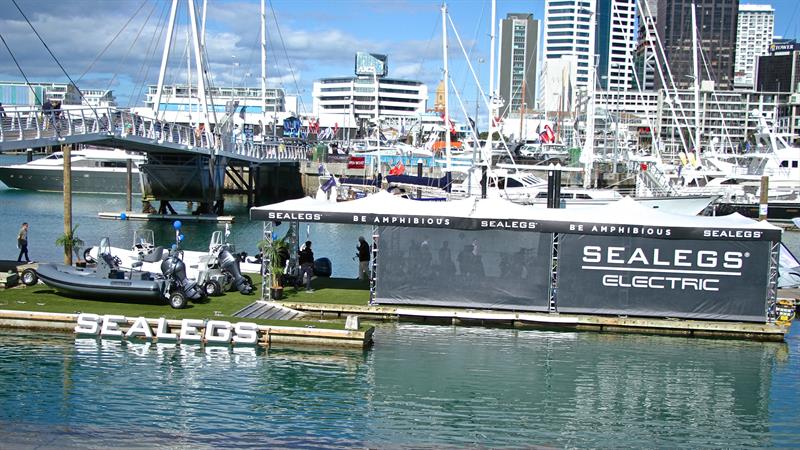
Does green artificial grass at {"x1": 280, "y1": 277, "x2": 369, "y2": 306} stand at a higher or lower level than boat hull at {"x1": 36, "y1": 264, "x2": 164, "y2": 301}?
lower

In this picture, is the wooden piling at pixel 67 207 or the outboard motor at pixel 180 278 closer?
the outboard motor at pixel 180 278

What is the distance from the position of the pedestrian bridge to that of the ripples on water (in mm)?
19987

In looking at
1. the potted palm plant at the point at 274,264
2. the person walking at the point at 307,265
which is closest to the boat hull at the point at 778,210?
the person walking at the point at 307,265

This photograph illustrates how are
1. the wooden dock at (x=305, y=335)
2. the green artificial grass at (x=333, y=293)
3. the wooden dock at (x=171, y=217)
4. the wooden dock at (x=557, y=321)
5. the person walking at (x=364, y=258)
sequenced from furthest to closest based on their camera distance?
1. the wooden dock at (x=171, y=217)
2. the person walking at (x=364, y=258)
3. the green artificial grass at (x=333, y=293)
4. the wooden dock at (x=557, y=321)
5. the wooden dock at (x=305, y=335)

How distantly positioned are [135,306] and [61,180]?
75648 millimetres

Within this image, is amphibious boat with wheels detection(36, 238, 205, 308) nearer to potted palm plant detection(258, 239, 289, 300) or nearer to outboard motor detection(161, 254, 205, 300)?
outboard motor detection(161, 254, 205, 300)

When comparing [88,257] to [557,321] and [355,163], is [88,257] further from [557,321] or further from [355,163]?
[355,163]

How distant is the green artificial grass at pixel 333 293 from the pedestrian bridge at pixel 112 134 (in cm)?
1600

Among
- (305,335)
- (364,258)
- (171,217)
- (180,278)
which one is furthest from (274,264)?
(171,217)

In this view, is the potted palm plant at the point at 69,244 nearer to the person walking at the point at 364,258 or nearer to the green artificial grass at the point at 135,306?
the green artificial grass at the point at 135,306

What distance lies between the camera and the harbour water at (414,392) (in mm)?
16641

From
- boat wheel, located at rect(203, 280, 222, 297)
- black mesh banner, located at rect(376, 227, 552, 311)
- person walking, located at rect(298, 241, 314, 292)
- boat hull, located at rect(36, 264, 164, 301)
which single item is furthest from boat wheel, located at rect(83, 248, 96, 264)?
black mesh banner, located at rect(376, 227, 552, 311)

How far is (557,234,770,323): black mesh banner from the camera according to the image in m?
24.9

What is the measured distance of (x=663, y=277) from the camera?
25.1 metres
